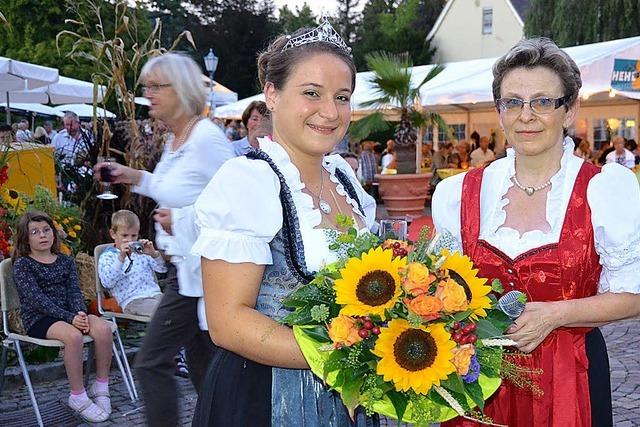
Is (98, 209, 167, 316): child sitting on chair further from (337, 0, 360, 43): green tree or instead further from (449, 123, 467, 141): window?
(337, 0, 360, 43): green tree

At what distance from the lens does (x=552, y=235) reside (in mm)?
2297

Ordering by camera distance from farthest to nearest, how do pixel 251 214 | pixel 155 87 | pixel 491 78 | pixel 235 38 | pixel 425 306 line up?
pixel 235 38
pixel 491 78
pixel 155 87
pixel 251 214
pixel 425 306

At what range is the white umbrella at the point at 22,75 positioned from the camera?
9039mm

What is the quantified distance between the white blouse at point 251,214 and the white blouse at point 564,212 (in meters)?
0.67

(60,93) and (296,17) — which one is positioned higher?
(296,17)

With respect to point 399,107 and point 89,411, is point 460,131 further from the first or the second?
point 89,411

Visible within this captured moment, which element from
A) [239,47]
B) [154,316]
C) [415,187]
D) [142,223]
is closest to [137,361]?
[154,316]

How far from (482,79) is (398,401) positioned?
1227 centimetres

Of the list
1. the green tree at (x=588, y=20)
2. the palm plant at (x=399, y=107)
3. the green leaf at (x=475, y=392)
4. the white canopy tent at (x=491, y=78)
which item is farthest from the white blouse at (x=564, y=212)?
the green tree at (x=588, y=20)

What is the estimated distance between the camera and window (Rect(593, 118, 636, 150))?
1777 cm

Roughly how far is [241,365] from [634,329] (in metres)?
5.93

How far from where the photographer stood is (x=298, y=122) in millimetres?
1948

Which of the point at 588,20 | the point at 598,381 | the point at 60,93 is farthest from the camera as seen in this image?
the point at 588,20

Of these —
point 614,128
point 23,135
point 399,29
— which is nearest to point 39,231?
point 23,135
